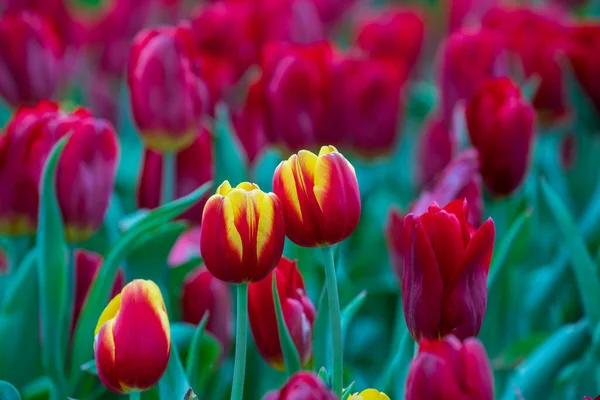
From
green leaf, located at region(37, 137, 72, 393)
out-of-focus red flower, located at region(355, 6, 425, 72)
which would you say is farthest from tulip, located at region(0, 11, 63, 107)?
out-of-focus red flower, located at region(355, 6, 425, 72)

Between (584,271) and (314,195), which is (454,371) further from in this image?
(584,271)

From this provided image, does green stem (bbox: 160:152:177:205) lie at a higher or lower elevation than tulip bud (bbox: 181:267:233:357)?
higher

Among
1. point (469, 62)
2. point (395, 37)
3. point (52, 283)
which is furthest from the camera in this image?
point (395, 37)

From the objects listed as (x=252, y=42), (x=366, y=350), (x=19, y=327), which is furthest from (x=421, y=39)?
(x=19, y=327)

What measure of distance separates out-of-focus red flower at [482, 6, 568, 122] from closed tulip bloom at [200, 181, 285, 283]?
66cm

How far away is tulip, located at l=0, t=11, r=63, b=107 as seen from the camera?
1.03m

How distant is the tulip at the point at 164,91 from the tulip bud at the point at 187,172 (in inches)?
1.2

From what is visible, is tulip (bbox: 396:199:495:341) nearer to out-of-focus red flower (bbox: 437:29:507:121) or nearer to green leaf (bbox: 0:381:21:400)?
green leaf (bbox: 0:381:21:400)

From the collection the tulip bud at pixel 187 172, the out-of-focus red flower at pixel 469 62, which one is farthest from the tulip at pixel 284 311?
the out-of-focus red flower at pixel 469 62

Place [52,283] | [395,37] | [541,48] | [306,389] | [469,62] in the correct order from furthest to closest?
1. [395,37]
2. [541,48]
3. [469,62]
4. [52,283]
5. [306,389]

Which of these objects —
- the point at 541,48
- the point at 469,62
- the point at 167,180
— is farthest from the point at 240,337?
the point at 541,48

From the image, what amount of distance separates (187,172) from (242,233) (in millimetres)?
385

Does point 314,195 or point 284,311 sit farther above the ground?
point 314,195

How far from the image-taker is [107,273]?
70 cm
